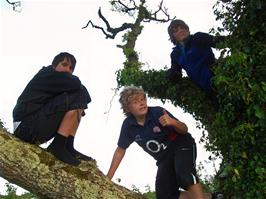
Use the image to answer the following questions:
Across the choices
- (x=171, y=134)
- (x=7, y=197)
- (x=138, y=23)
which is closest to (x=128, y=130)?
(x=171, y=134)

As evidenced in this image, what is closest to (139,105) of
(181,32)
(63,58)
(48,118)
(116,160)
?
(116,160)

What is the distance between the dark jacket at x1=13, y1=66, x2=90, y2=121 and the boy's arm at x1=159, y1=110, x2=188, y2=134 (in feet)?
3.52

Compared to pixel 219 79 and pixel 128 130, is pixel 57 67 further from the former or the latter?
pixel 219 79

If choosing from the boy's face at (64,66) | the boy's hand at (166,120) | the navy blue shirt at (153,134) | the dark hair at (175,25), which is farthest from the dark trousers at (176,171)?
the dark hair at (175,25)

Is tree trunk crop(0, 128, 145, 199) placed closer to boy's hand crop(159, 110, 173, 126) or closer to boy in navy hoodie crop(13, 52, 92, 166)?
boy in navy hoodie crop(13, 52, 92, 166)

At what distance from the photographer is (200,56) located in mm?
6922

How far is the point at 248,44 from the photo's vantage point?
6184 mm

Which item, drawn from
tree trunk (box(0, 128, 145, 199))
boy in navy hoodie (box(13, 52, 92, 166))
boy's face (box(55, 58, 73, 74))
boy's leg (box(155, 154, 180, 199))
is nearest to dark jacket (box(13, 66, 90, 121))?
boy in navy hoodie (box(13, 52, 92, 166))

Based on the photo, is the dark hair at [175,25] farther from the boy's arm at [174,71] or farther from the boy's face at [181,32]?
the boy's arm at [174,71]

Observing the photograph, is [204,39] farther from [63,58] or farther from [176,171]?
[63,58]

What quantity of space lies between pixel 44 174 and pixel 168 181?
1917 millimetres

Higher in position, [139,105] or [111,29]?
[111,29]

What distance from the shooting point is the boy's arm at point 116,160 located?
6004 millimetres

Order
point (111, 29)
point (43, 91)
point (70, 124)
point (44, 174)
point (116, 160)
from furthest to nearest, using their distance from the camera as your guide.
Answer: point (111, 29) → point (116, 160) → point (43, 91) → point (70, 124) → point (44, 174)
